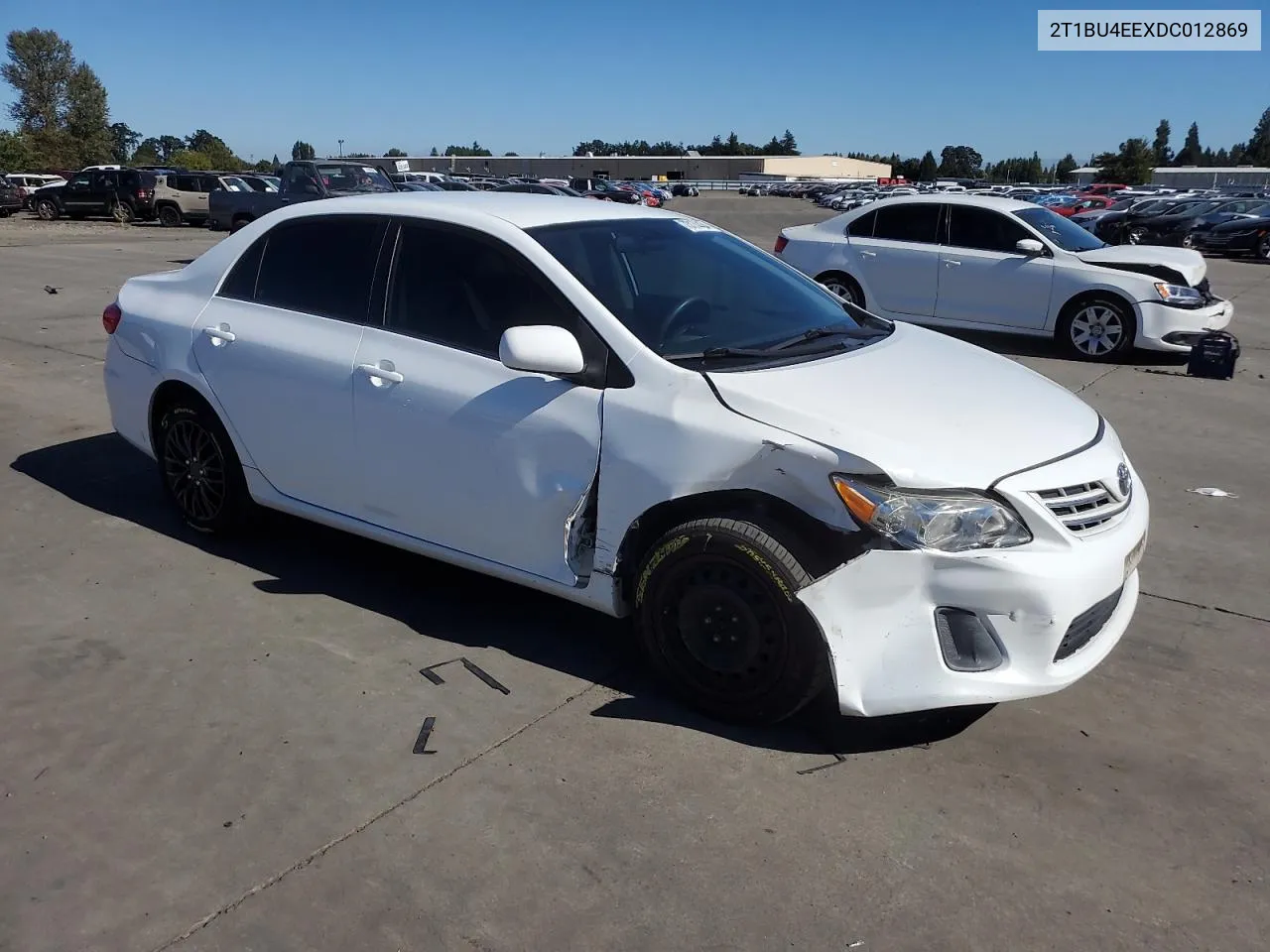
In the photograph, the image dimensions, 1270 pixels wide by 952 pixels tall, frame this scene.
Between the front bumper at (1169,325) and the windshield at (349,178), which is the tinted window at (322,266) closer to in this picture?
the front bumper at (1169,325)

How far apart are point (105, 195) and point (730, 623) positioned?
113ft

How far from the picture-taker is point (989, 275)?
11008 mm

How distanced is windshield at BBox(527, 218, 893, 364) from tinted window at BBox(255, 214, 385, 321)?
84 centimetres

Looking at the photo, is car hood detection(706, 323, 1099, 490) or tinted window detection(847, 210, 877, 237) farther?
tinted window detection(847, 210, 877, 237)

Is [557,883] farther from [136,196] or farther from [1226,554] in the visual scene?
[136,196]

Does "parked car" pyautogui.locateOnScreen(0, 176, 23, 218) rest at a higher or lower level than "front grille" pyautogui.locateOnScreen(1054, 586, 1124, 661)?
higher

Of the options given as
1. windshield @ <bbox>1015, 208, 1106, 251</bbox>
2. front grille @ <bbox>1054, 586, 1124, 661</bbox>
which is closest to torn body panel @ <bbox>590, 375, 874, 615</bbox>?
front grille @ <bbox>1054, 586, 1124, 661</bbox>

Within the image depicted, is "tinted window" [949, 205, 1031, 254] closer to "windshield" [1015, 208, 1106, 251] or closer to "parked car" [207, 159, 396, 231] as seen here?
"windshield" [1015, 208, 1106, 251]

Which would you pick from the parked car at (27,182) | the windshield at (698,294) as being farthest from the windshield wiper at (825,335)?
the parked car at (27,182)

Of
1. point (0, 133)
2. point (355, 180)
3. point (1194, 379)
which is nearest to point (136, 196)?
point (355, 180)

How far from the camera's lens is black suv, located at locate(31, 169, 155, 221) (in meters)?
31.5

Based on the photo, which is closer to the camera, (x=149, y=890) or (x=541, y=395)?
(x=149, y=890)

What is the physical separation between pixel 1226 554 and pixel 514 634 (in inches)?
143

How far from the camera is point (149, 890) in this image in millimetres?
2713
